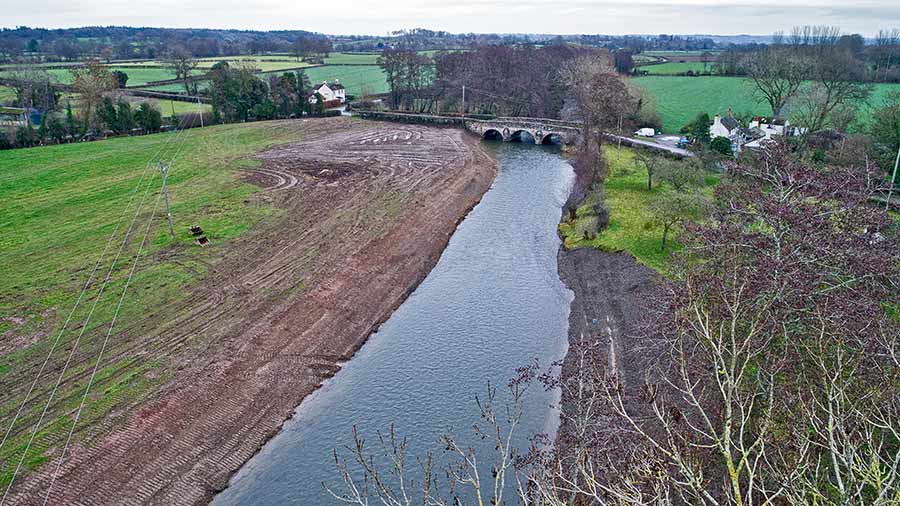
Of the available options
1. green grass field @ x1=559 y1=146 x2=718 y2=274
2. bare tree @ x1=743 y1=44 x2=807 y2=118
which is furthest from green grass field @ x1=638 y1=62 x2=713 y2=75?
green grass field @ x1=559 y1=146 x2=718 y2=274

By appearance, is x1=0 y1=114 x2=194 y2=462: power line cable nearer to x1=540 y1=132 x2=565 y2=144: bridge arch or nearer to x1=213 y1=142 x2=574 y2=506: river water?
x1=213 y1=142 x2=574 y2=506: river water

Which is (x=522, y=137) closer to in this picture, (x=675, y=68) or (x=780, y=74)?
(x=780, y=74)

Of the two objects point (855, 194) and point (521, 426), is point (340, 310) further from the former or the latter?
point (855, 194)

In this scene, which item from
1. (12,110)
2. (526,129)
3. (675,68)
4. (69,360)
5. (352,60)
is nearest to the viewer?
(69,360)

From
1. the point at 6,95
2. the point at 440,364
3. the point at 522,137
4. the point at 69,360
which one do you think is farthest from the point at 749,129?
the point at 6,95

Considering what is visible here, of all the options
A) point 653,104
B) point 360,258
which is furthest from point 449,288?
point 653,104
